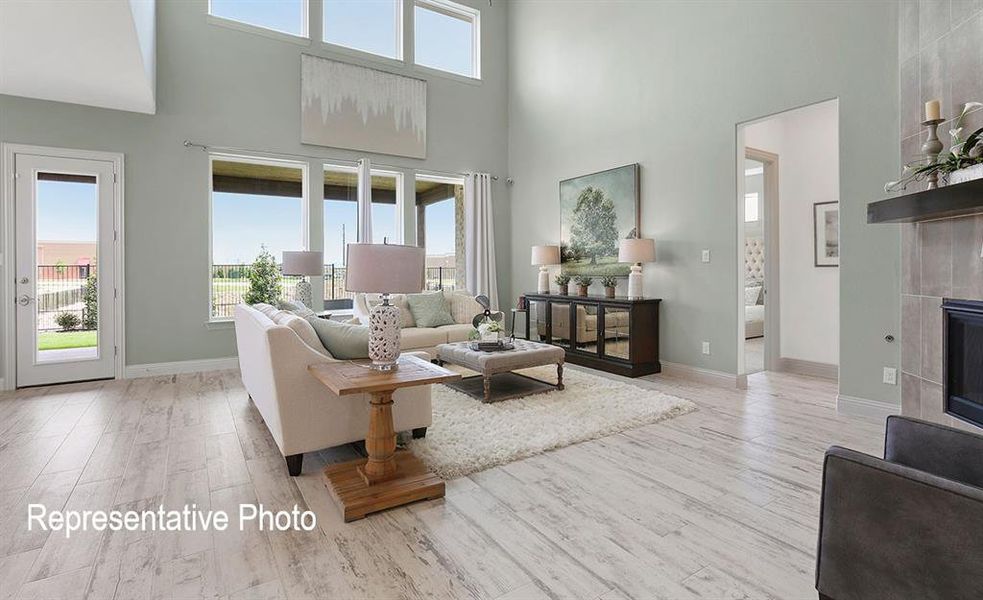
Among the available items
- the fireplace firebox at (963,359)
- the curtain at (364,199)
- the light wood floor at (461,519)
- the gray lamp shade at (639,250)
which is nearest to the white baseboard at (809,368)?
the light wood floor at (461,519)

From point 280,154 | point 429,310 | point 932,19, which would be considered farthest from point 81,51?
point 932,19

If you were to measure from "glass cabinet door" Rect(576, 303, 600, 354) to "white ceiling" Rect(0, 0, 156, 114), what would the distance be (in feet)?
15.2

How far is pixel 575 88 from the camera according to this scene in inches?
241

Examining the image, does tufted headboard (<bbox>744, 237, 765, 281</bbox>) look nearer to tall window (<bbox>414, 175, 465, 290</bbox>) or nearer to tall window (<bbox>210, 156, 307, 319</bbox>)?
tall window (<bbox>414, 175, 465, 290</bbox>)

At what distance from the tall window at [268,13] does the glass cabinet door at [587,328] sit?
4775mm

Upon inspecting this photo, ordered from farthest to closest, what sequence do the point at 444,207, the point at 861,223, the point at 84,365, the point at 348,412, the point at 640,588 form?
the point at 444,207
the point at 84,365
the point at 861,223
the point at 348,412
the point at 640,588

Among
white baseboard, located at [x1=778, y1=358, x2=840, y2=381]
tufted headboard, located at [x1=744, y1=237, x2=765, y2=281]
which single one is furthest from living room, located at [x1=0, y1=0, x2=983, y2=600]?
tufted headboard, located at [x1=744, y1=237, x2=765, y2=281]

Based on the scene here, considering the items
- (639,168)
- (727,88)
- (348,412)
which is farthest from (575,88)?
(348,412)

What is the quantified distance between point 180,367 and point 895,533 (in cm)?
598

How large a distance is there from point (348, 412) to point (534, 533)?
127 cm

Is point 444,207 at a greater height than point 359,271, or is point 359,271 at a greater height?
point 444,207

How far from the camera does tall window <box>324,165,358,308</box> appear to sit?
615 centimetres

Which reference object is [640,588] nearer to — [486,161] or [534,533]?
[534,533]

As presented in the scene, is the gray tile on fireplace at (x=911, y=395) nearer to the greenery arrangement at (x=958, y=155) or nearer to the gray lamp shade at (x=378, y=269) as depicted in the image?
the greenery arrangement at (x=958, y=155)
